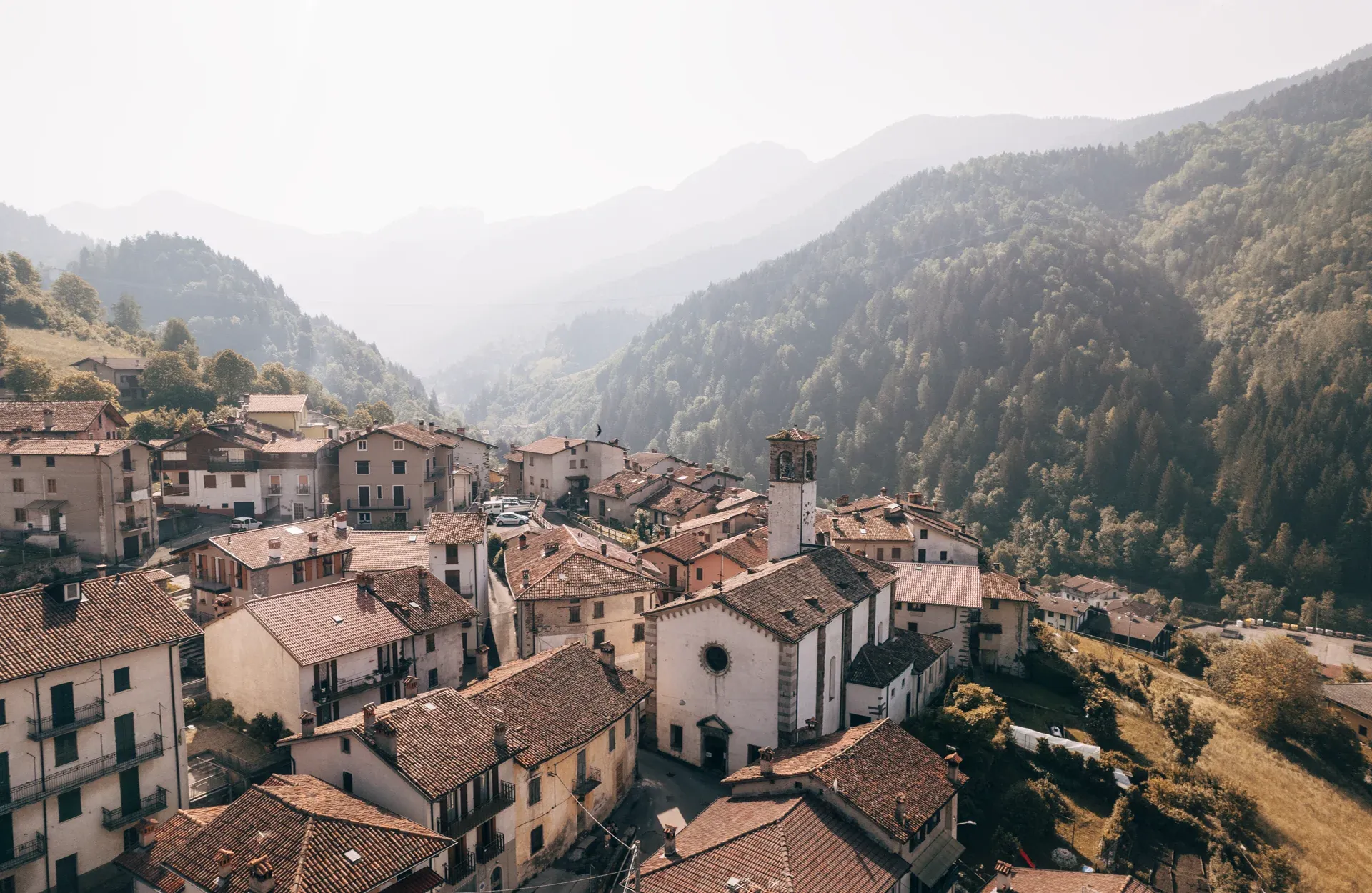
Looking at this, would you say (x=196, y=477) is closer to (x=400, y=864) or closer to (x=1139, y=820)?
(x=400, y=864)

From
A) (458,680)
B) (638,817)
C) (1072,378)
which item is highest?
(1072,378)

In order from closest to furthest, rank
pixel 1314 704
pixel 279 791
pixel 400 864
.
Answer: pixel 400 864 → pixel 279 791 → pixel 1314 704

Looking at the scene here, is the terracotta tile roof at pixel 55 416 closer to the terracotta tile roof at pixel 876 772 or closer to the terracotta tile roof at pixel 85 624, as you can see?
the terracotta tile roof at pixel 85 624

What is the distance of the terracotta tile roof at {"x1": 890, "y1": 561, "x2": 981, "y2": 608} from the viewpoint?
181 feet

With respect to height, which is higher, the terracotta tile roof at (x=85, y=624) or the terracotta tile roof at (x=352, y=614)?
the terracotta tile roof at (x=85, y=624)

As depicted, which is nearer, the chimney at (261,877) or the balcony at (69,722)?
the chimney at (261,877)

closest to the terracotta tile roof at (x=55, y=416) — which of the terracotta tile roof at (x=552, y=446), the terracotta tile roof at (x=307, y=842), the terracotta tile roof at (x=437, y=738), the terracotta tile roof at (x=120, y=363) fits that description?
the terracotta tile roof at (x=120, y=363)

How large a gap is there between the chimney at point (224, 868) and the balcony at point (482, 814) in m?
6.09

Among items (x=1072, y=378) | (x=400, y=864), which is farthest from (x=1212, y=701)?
(x=1072, y=378)

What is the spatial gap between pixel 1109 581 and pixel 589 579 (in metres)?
112

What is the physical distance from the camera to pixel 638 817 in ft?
118

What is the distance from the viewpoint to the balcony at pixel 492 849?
28.5 m

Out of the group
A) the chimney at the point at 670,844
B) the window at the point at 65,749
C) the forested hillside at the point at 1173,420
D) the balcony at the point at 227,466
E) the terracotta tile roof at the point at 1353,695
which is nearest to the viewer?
the chimney at the point at 670,844

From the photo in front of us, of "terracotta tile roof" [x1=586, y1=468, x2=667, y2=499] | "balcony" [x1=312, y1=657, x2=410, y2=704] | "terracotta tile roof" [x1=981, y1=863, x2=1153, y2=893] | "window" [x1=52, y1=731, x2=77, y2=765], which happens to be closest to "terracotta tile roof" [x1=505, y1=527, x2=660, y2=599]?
"balcony" [x1=312, y1=657, x2=410, y2=704]
